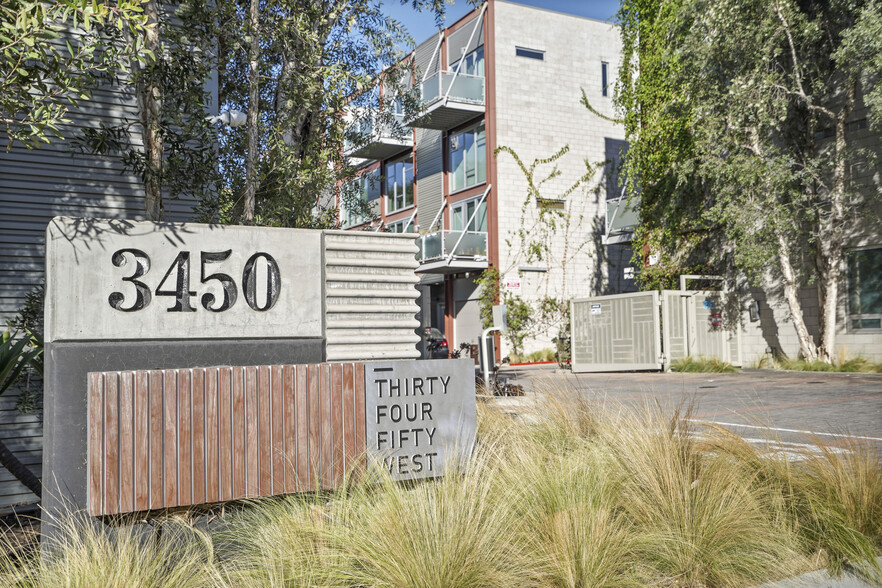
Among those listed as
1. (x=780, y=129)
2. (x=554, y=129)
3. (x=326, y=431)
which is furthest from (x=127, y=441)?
(x=554, y=129)

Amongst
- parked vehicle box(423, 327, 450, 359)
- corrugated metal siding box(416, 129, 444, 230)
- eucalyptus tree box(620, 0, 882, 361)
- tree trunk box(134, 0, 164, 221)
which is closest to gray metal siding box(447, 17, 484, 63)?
corrugated metal siding box(416, 129, 444, 230)

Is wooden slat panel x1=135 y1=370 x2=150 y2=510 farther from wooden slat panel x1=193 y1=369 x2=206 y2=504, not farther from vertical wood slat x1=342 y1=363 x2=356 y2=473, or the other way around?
vertical wood slat x1=342 y1=363 x2=356 y2=473

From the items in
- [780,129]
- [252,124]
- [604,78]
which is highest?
[604,78]

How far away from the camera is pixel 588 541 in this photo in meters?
3.78

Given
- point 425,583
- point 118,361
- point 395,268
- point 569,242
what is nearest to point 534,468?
point 425,583

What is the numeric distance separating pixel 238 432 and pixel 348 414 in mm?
754

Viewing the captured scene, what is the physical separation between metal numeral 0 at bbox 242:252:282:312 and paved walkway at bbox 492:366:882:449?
2.87 meters

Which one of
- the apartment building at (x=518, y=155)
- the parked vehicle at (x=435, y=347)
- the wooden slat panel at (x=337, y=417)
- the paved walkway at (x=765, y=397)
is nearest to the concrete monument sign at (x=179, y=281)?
the wooden slat panel at (x=337, y=417)

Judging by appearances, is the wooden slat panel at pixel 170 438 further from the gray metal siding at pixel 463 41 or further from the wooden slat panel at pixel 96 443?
the gray metal siding at pixel 463 41

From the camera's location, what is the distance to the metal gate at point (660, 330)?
20.0 m

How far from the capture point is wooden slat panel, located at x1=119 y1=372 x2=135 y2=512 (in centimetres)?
432

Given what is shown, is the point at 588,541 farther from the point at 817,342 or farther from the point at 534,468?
the point at 817,342

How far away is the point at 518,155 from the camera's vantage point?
91.2ft

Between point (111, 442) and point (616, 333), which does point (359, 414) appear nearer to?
point (111, 442)
